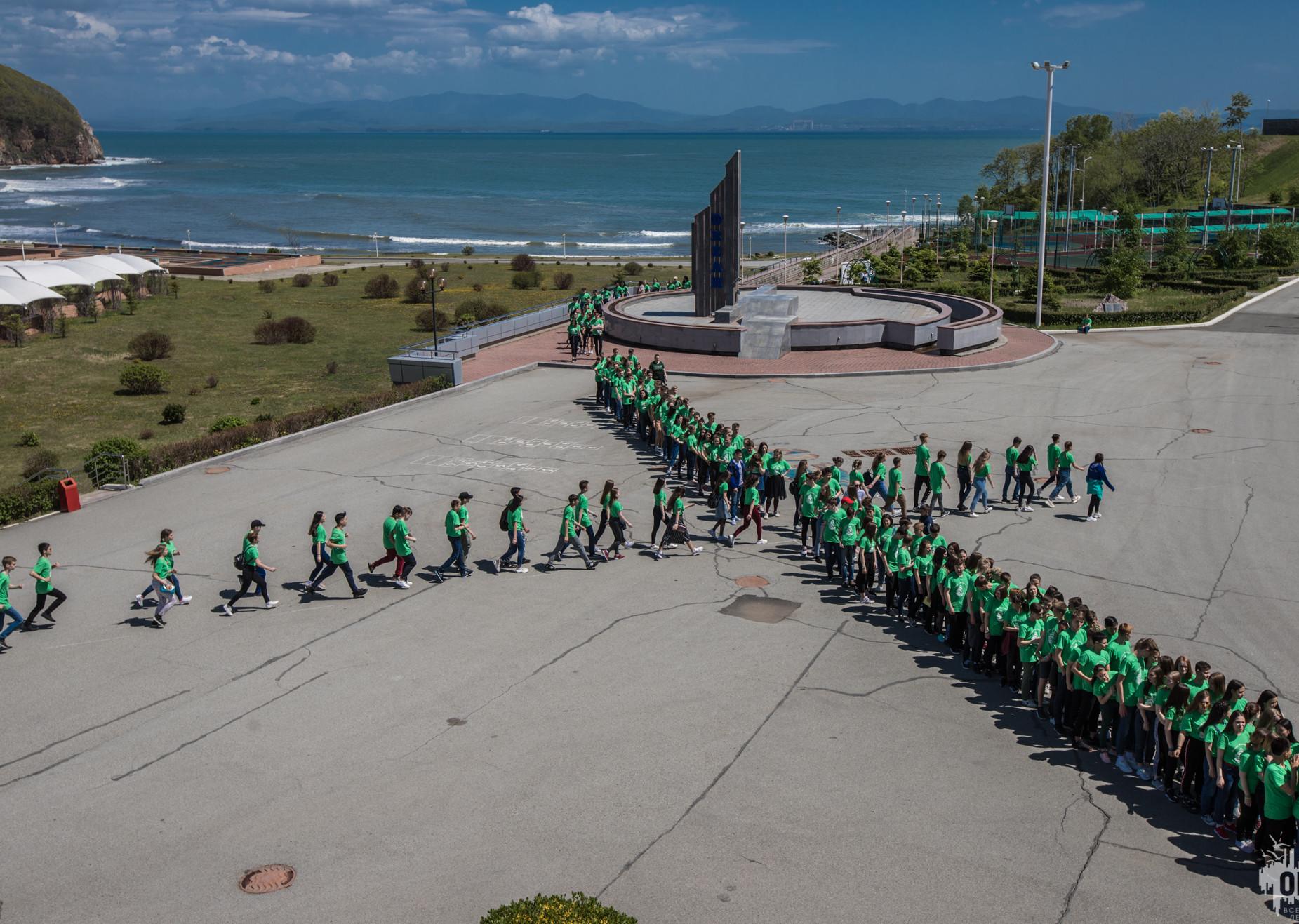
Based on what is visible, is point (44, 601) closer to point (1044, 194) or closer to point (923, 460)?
point (923, 460)

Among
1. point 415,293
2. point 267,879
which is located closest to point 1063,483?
point 267,879

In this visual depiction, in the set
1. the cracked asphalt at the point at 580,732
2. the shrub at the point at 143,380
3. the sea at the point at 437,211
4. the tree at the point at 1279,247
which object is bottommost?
the cracked asphalt at the point at 580,732

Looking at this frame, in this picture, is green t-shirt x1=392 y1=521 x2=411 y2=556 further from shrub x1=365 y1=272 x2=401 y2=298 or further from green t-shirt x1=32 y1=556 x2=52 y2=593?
shrub x1=365 y1=272 x2=401 y2=298

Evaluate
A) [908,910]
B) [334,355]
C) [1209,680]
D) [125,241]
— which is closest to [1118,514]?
[1209,680]

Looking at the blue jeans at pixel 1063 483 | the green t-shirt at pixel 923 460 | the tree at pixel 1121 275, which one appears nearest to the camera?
the green t-shirt at pixel 923 460

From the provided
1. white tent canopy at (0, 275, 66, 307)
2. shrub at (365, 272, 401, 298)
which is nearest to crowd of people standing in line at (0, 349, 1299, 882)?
white tent canopy at (0, 275, 66, 307)

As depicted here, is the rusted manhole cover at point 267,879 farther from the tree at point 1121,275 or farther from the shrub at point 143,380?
the tree at point 1121,275

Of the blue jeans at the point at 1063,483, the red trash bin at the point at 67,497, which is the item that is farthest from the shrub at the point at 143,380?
the blue jeans at the point at 1063,483
